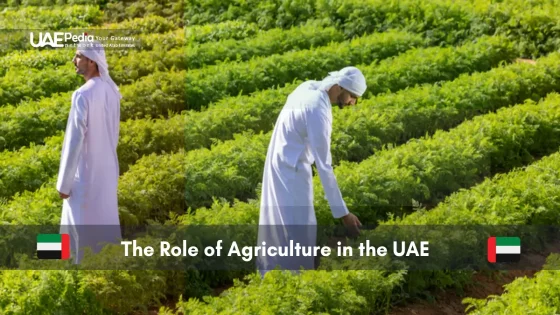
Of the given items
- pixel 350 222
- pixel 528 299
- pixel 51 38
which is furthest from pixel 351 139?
pixel 51 38

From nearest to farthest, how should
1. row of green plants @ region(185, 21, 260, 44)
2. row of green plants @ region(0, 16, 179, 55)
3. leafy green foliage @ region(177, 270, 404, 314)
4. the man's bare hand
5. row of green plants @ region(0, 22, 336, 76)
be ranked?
leafy green foliage @ region(177, 270, 404, 314) → the man's bare hand → row of green plants @ region(0, 22, 336, 76) → row of green plants @ region(0, 16, 179, 55) → row of green plants @ region(185, 21, 260, 44)

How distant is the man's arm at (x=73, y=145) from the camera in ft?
26.8

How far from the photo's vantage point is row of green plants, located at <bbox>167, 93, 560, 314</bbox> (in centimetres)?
702

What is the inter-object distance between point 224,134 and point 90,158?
3.98m

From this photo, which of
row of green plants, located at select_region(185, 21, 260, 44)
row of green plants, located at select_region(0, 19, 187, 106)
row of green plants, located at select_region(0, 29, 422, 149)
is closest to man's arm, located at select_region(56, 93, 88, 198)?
row of green plants, located at select_region(0, 29, 422, 149)

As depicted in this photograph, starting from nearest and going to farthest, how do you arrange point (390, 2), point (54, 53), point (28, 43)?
point (54, 53) → point (28, 43) → point (390, 2)

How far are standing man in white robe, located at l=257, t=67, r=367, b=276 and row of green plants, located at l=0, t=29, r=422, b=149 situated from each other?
5.00 m

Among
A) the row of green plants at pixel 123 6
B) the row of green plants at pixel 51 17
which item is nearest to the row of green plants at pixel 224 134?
the row of green plants at pixel 123 6

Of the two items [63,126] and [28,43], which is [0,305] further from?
[28,43]

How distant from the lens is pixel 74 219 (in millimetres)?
8383

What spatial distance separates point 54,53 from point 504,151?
758 cm

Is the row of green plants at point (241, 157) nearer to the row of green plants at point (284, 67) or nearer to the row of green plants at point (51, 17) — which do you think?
the row of green plants at point (284, 67)

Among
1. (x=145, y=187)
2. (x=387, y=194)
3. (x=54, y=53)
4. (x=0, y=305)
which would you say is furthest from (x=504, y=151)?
(x=54, y=53)

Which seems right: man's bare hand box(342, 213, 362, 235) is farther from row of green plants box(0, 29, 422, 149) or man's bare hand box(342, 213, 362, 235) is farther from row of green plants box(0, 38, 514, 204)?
row of green plants box(0, 29, 422, 149)
